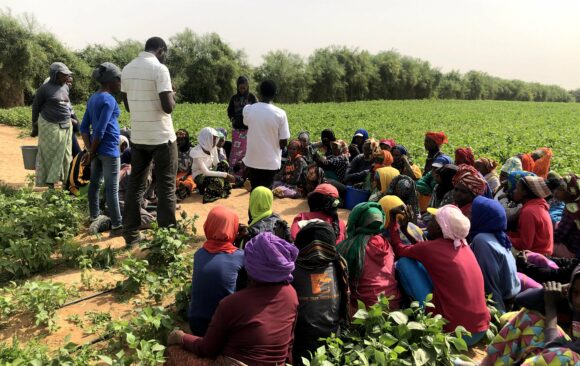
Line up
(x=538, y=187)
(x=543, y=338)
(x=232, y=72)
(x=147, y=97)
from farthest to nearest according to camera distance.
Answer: (x=232, y=72) < (x=147, y=97) < (x=538, y=187) < (x=543, y=338)

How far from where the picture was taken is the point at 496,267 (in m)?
3.30

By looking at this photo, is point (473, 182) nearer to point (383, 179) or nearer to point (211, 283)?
point (383, 179)

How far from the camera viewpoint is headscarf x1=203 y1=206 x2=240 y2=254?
9.96 feet

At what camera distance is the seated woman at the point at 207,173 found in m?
6.81

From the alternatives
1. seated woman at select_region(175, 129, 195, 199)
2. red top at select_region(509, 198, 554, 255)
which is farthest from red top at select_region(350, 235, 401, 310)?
seated woman at select_region(175, 129, 195, 199)

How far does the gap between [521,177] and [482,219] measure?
3.93 feet

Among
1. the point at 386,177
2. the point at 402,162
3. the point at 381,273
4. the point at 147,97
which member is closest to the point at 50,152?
the point at 147,97

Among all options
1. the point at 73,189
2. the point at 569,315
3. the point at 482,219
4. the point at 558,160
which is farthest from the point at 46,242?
the point at 558,160

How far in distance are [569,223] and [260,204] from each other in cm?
290

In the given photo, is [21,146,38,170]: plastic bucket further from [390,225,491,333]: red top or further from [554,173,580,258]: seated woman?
[554,173,580,258]: seated woman

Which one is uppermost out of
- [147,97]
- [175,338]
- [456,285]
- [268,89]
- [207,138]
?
[268,89]

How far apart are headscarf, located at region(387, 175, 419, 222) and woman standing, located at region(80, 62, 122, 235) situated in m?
3.09

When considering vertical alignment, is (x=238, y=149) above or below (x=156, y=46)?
below

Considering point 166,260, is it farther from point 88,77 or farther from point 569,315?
point 88,77
